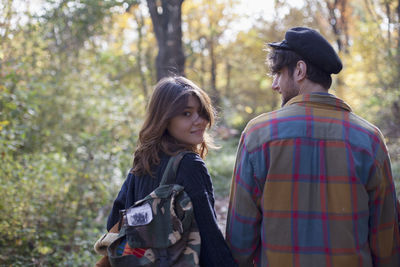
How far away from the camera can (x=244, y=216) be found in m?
2.44

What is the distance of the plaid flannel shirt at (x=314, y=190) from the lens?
7.60ft

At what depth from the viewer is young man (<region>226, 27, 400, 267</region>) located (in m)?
2.32

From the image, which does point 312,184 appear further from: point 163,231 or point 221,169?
point 221,169

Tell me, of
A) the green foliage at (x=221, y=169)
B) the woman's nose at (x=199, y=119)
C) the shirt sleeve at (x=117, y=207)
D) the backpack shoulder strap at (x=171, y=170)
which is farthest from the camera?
the green foliage at (x=221, y=169)

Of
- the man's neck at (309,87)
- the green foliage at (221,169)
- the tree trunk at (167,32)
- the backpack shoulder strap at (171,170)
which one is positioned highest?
the tree trunk at (167,32)

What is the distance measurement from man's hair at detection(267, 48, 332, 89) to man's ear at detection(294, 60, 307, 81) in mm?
16

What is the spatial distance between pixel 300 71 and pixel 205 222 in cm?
93

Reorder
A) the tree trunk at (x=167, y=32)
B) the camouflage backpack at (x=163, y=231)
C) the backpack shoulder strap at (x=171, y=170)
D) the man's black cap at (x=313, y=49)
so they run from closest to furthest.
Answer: the camouflage backpack at (x=163, y=231), the backpack shoulder strap at (x=171, y=170), the man's black cap at (x=313, y=49), the tree trunk at (x=167, y=32)

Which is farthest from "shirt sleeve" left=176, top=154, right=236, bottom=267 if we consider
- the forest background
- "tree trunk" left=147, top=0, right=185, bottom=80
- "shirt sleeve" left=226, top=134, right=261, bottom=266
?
"tree trunk" left=147, top=0, right=185, bottom=80

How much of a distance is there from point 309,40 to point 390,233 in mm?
1093

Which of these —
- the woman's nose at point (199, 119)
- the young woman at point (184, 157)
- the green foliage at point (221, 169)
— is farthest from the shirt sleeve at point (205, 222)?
the green foliage at point (221, 169)

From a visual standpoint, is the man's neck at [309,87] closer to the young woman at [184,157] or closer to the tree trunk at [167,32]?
the young woman at [184,157]

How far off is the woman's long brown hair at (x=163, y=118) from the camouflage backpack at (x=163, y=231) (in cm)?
14

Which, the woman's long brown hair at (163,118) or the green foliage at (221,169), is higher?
the woman's long brown hair at (163,118)
